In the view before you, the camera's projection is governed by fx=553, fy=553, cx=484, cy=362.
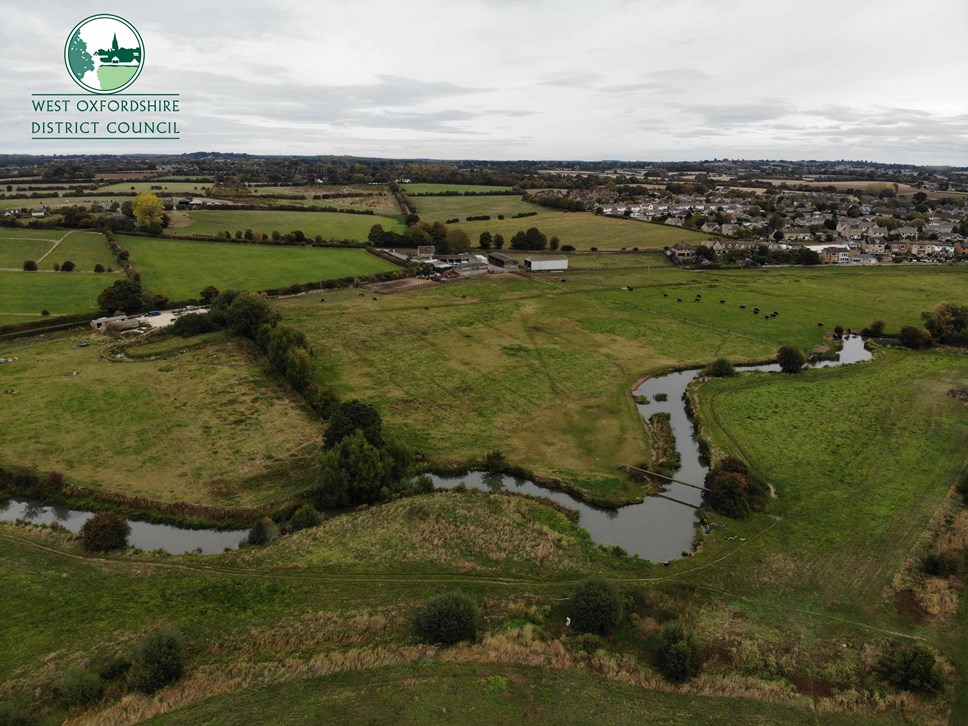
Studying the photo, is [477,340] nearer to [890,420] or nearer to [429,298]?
[429,298]

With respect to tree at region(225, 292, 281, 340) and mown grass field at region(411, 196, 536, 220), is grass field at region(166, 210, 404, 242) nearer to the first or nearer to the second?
mown grass field at region(411, 196, 536, 220)

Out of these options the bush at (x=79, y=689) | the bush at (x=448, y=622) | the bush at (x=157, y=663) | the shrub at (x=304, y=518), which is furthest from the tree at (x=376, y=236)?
the bush at (x=79, y=689)

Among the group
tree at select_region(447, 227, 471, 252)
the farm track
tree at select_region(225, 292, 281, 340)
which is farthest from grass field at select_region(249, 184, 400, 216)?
the farm track

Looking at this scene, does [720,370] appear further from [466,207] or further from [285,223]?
[466,207]

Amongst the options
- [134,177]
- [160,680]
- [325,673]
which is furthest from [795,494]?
[134,177]

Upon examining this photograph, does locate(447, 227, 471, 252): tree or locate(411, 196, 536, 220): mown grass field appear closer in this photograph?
locate(447, 227, 471, 252): tree

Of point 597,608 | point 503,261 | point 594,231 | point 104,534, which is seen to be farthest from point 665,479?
point 594,231
